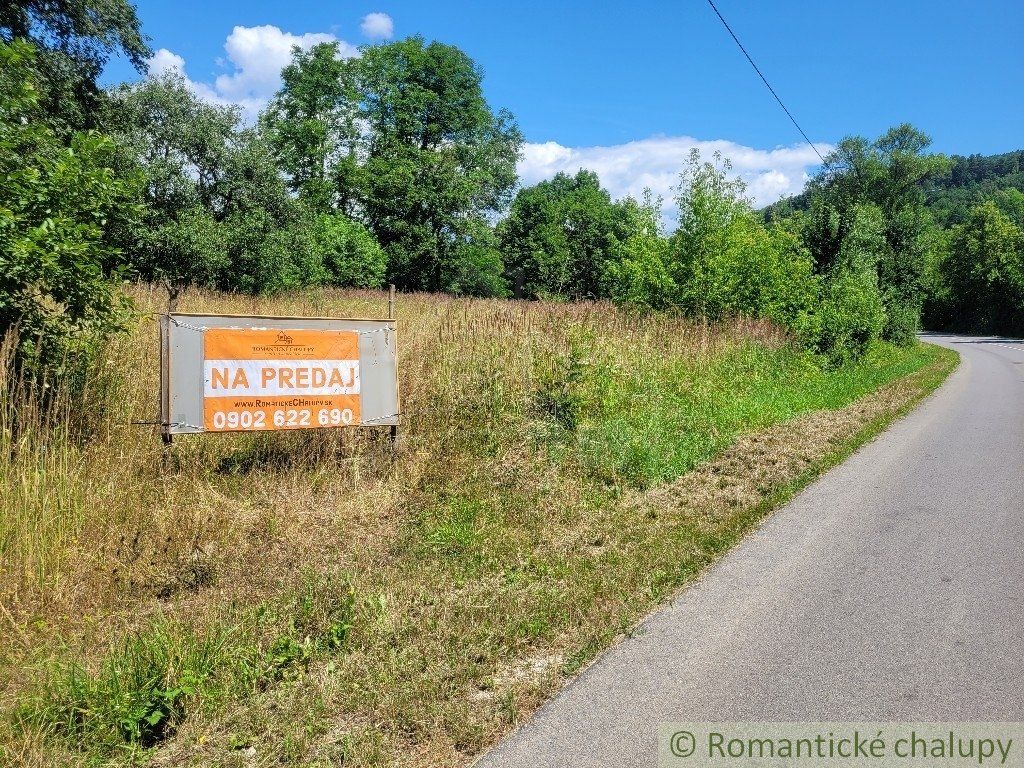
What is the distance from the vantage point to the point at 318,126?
39.1 m

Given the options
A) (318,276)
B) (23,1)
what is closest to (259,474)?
(23,1)

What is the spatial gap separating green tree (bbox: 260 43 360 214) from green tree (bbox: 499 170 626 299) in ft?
66.2

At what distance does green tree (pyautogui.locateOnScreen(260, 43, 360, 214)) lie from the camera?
39.7m

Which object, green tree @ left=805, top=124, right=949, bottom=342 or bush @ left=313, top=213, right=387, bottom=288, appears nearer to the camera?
green tree @ left=805, top=124, right=949, bottom=342

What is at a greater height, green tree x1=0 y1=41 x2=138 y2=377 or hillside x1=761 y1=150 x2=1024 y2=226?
hillside x1=761 y1=150 x2=1024 y2=226

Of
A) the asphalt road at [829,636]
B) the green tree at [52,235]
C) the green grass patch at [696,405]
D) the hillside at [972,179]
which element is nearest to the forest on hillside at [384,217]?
the green tree at [52,235]

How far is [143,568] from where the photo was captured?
476 centimetres

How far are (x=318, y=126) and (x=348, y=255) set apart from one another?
30.7 feet

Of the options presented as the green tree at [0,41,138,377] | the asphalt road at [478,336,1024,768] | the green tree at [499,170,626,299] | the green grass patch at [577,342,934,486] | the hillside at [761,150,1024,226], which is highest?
the hillside at [761,150,1024,226]

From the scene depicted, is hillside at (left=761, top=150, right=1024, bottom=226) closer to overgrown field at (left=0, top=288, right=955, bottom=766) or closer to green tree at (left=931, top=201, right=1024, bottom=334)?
green tree at (left=931, top=201, right=1024, bottom=334)

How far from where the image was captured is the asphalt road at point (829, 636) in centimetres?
322

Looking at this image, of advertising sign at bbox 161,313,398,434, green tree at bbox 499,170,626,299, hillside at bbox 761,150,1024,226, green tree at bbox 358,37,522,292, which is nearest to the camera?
advertising sign at bbox 161,313,398,434

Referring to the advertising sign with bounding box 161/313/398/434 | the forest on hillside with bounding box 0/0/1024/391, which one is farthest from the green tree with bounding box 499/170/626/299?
the advertising sign with bounding box 161/313/398/434

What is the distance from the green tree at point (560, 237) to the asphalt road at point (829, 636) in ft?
171
